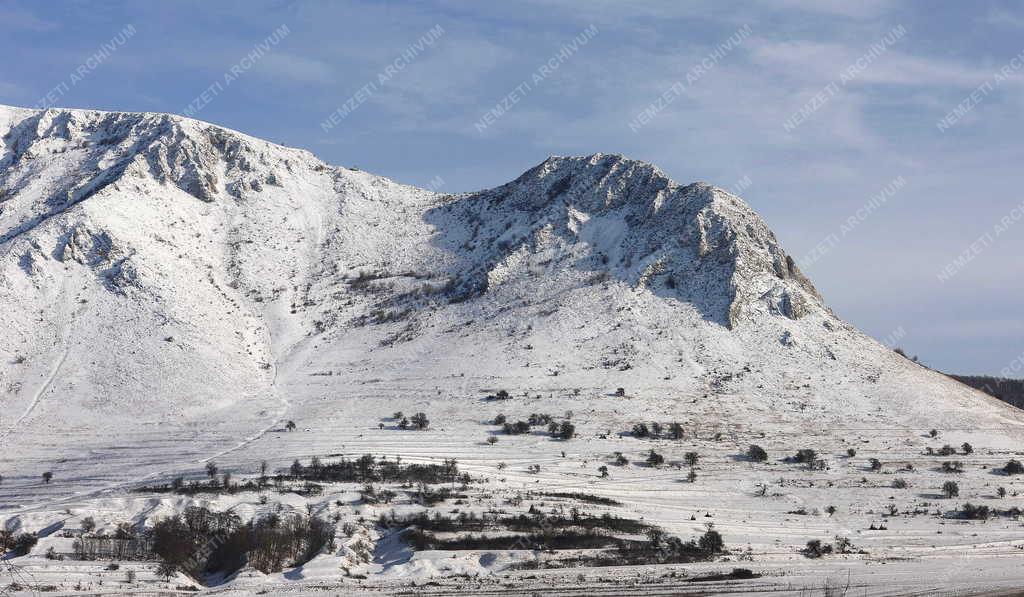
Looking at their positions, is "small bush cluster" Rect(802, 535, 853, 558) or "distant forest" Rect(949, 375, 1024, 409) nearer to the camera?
"small bush cluster" Rect(802, 535, 853, 558)

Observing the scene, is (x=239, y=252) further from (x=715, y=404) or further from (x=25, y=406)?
(x=715, y=404)

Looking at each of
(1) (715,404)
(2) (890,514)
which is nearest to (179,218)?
(1) (715,404)

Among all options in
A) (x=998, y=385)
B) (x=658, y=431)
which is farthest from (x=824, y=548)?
(x=998, y=385)

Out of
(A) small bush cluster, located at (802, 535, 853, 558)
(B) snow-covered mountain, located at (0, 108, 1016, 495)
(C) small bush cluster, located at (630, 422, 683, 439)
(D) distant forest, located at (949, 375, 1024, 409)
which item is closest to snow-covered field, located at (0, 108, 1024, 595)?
(B) snow-covered mountain, located at (0, 108, 1016, 495)

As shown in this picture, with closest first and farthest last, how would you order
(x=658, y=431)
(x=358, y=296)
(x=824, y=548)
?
(x=824, y=548), (x=658, y=431), (x=358, y=296)

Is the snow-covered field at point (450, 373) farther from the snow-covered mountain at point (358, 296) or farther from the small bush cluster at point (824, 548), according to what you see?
the small bush cluster at point (824, 548)

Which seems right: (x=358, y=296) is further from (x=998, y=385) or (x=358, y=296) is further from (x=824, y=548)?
(x=998, y=385)

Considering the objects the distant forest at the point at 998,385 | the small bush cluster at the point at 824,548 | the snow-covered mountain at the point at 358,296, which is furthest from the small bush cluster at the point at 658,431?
the distant forest at the point at 998,385

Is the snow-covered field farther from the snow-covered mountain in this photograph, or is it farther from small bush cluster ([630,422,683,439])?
small bush cluster ([630,422,683,439])
